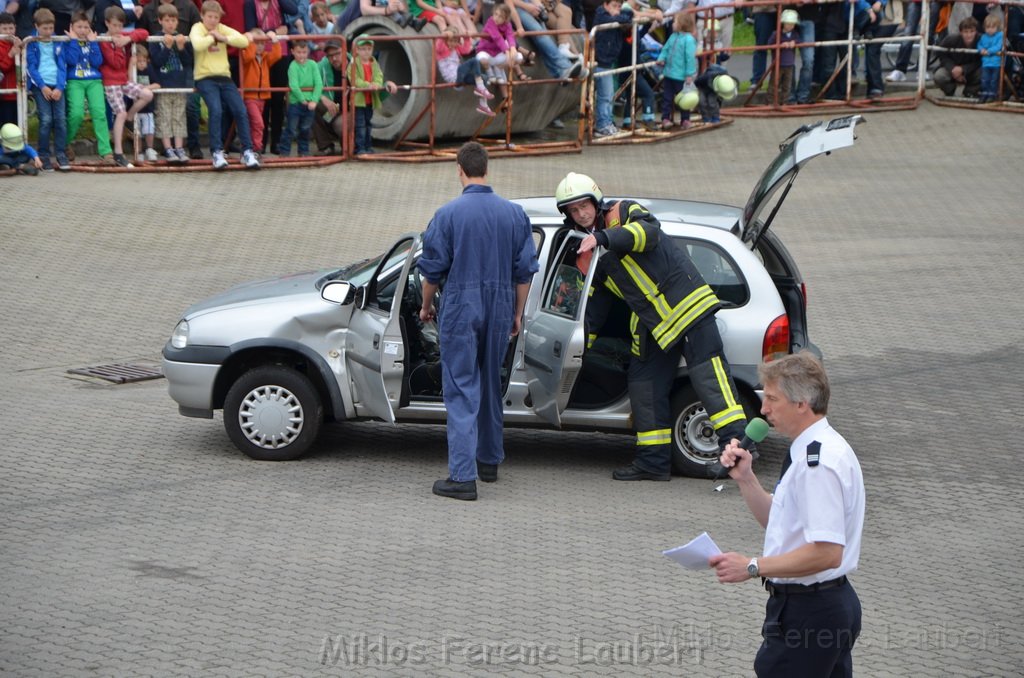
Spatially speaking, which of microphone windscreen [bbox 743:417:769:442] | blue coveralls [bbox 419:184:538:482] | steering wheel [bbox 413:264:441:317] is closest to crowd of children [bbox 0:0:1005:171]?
steering wheel [bbox 413:264:441:317]

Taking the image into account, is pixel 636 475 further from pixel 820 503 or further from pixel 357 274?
pixel 820 503

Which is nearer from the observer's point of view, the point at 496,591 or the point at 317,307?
the point at 496,591

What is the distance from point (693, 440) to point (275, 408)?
101 inches

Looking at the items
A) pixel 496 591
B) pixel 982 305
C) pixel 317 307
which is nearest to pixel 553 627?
pixel 496 591

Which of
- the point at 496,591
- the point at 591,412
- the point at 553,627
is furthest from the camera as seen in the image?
the point at 591,412

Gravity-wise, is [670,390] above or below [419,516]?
above

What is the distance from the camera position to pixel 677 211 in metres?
9.45

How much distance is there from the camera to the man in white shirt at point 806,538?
446cm

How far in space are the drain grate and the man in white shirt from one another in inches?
298

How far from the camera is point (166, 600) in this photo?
22.2ft

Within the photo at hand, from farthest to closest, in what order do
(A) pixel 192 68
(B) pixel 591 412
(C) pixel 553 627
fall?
1. (A) pixel 192 68
2. (B) pixel 591 412
3. (C) pixel 553 627

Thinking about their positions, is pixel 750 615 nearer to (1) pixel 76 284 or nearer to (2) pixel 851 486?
(2) pixel 851 486

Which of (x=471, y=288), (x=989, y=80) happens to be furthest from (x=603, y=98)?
(x=471, y=288)

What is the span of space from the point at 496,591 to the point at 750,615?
3.89 feet
